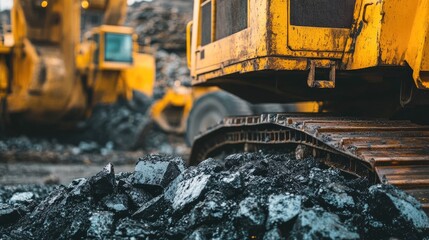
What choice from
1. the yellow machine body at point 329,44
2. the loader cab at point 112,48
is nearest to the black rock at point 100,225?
the yellow machine body at point 329,44

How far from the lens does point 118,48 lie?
12.8 m

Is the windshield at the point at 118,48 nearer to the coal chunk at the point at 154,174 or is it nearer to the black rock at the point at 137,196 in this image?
the coal chunk at the point at 154,174

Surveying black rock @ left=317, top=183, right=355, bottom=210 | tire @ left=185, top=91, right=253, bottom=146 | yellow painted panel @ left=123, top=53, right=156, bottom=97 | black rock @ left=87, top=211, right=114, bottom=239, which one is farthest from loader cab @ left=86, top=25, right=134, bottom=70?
black rock @ left=317, top=183, right=355, bottom=210

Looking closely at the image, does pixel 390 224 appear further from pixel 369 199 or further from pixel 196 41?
pixel 196 41

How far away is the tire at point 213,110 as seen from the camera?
26.9 feet

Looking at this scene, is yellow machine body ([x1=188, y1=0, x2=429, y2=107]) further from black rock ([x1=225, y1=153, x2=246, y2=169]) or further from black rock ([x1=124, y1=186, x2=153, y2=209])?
black rock ([x1=124, y1=186, x2=153, y2=209])

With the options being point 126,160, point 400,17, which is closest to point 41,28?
point 126,160

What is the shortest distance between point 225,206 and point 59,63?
8.29m

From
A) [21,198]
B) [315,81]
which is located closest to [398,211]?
[315,81]

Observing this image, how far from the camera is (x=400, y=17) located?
14.3 feet

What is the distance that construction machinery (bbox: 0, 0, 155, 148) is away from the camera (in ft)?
37.7

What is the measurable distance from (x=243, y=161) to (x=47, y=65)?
7242 millimetres

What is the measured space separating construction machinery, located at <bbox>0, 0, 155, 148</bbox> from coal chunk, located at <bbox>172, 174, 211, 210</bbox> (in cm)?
763

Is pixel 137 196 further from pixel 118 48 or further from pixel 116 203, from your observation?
pixel 118 48
